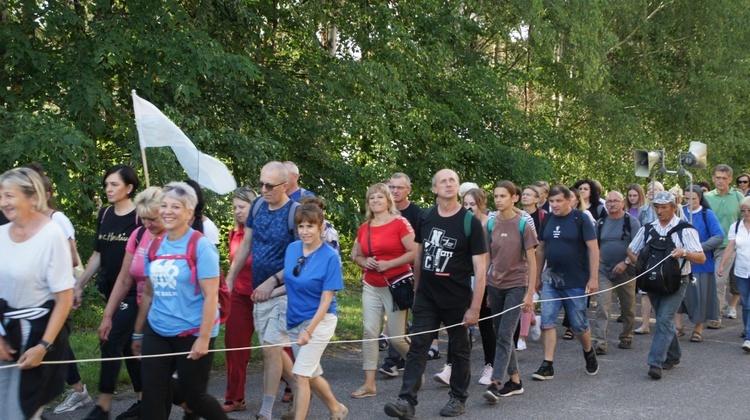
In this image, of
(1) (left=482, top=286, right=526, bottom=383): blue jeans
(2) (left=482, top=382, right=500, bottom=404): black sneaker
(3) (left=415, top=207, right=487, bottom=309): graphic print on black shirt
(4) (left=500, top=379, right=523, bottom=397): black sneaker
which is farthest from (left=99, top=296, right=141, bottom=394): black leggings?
(4) (left=500, top=379, right=523, bottom=397): black sneaker

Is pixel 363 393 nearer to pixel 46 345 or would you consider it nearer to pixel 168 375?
pixel 168 375

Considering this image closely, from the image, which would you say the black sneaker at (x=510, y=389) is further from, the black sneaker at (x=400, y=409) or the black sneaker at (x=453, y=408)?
the black sneaker at (x=400, y=409)

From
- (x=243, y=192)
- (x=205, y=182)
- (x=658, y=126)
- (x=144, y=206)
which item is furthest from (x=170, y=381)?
(x=658, y=126)

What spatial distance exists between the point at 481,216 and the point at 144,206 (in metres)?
3.87

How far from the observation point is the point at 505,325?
7945mm

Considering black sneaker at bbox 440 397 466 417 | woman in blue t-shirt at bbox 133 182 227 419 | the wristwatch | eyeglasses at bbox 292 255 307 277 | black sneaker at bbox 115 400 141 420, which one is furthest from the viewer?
black sneaker at bbox 440 397 466 417

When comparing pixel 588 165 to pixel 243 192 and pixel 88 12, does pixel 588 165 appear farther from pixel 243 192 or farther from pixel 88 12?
pixel 243 192

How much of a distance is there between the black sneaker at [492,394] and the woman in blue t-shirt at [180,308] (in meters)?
2.77

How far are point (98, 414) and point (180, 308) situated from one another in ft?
4.93

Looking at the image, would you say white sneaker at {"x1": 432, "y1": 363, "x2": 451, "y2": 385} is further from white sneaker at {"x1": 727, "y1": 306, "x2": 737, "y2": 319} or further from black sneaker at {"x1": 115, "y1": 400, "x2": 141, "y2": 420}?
white sneaker at {"x1": 727, "y1": 306, "x2": 737, "y2": 319}

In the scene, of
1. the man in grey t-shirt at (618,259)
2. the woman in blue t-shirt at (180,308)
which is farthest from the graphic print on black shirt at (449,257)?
the man in grey t-shirt at (618,259)

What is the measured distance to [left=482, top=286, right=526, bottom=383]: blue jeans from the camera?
784 centimetres

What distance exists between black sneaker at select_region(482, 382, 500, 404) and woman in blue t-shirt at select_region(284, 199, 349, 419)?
1.55 m

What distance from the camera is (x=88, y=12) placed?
39.7 feet
